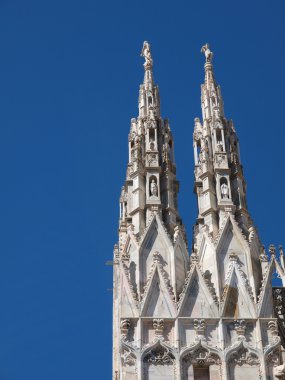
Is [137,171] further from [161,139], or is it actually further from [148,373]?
[148,373]

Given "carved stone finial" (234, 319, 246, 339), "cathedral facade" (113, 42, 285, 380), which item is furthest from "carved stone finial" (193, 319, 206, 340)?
"carved stone finial" (234, 319, 246, 339)

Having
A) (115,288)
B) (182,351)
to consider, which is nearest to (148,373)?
(182,351)

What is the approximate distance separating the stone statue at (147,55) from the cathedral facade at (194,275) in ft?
10.7

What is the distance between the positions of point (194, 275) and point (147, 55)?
10991 millimetres

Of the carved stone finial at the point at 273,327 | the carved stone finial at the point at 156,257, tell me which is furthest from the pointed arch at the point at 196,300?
the carved stone finial at the point at 273,327

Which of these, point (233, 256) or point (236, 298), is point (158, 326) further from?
A: point (233, 256)

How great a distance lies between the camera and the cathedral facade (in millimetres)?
30109

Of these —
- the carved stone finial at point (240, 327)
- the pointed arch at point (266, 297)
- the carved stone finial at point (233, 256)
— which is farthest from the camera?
the carved stone finial at point (233, 256)

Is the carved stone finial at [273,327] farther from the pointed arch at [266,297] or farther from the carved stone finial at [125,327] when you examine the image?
the carved stone finial at [125,327]

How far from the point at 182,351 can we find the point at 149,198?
5642 mm

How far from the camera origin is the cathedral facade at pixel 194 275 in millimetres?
30109

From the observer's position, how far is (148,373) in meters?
29.8

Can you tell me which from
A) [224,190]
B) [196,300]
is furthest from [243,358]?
[224,190]

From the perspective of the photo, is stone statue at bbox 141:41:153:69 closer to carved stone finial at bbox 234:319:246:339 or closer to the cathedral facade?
the cathedral facade
